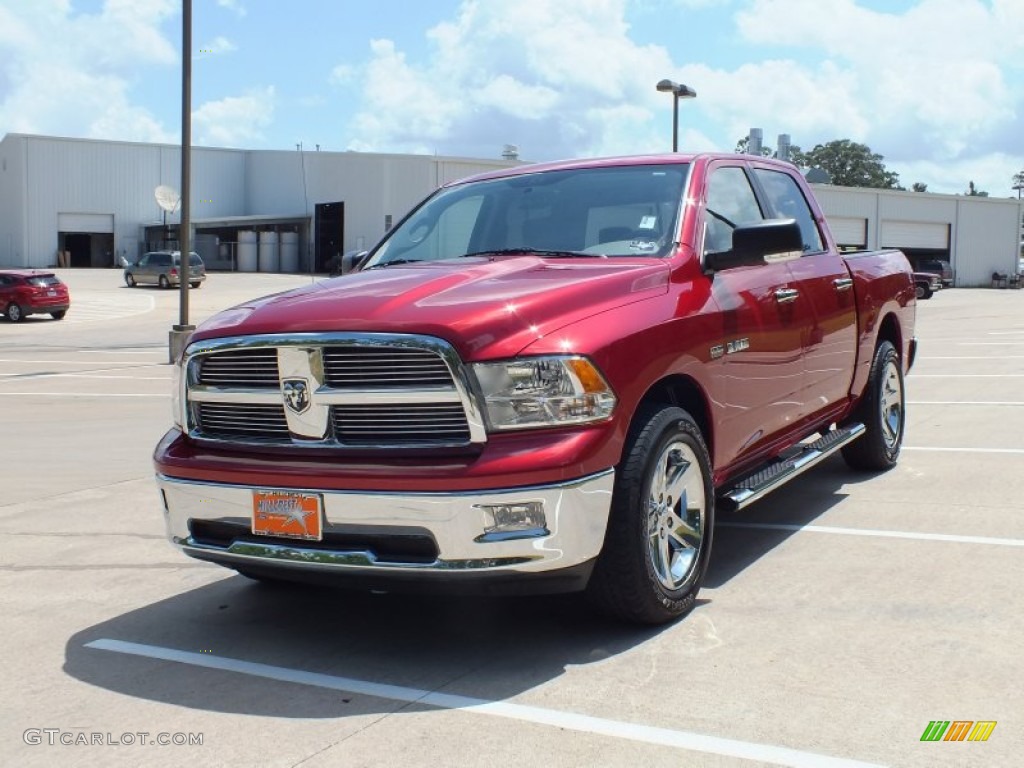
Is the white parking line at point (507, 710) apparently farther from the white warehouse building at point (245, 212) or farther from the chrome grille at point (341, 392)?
the white warehouse building at point (245, 212)

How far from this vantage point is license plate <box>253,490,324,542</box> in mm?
4145

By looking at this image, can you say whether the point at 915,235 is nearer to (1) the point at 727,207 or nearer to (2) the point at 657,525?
(1) the point at 727,207

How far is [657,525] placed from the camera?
4512 mm

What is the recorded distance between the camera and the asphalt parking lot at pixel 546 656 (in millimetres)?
3514

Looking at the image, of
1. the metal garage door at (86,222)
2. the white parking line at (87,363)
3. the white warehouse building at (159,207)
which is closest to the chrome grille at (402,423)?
the white parking line at (87,363)

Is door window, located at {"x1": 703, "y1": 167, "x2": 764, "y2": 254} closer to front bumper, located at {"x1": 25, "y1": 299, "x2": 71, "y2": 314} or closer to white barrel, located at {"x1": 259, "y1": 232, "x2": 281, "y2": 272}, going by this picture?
Answer: front bumper, located at {"x1": 25, "y1": 299, "x2": 71, "y2": 314}

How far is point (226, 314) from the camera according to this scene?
478 cm

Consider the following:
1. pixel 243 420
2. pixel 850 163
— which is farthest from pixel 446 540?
pixel 850 163

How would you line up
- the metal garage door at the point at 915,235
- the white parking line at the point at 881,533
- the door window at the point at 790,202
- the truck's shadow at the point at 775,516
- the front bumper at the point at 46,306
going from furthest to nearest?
the metal garage door at the point at 915,235, the front bumper at the point at 46,306, the door window at the point at 790,202, the white parking line at the point at 881,533, the truck's shadow at the point at 775,516

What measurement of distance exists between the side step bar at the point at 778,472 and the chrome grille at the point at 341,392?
163 centimetres

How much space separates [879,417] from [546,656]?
4047 millimetres

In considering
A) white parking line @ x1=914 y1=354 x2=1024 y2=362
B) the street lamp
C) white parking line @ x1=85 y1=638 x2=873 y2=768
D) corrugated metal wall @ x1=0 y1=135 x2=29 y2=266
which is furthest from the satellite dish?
white parking line @ x1=85 y1=638 x2=873 y2=768

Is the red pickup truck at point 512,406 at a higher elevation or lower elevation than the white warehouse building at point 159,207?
lower
